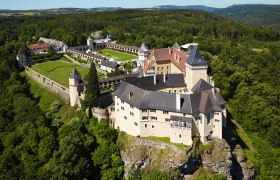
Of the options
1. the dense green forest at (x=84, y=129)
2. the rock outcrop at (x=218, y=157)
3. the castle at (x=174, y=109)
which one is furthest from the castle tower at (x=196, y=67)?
the dense green forest at (x=84, y=129)

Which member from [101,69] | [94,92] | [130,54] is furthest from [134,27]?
[94,92]

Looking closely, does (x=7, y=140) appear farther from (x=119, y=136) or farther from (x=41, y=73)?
(x=41, y=73)

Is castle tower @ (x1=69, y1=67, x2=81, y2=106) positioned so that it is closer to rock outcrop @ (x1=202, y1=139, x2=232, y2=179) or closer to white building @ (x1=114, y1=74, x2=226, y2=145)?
white building @ (x1=114, y1=74, x2=226, y2=145)

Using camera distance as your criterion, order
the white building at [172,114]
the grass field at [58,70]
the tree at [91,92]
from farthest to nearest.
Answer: the grass field at [58,70]
the tree at [91,92]
the white building at [172,114]

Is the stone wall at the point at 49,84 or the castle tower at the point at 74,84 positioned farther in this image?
the stone wall at the point at 49,84

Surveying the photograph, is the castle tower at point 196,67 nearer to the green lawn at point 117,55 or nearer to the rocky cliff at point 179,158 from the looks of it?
the rocky cliff at point 179,158

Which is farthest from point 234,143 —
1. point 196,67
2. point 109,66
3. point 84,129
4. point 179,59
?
point 109,66

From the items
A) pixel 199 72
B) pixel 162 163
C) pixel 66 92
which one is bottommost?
pixel 162 163

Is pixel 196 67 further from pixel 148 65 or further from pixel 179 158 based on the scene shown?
pixel 148 65
